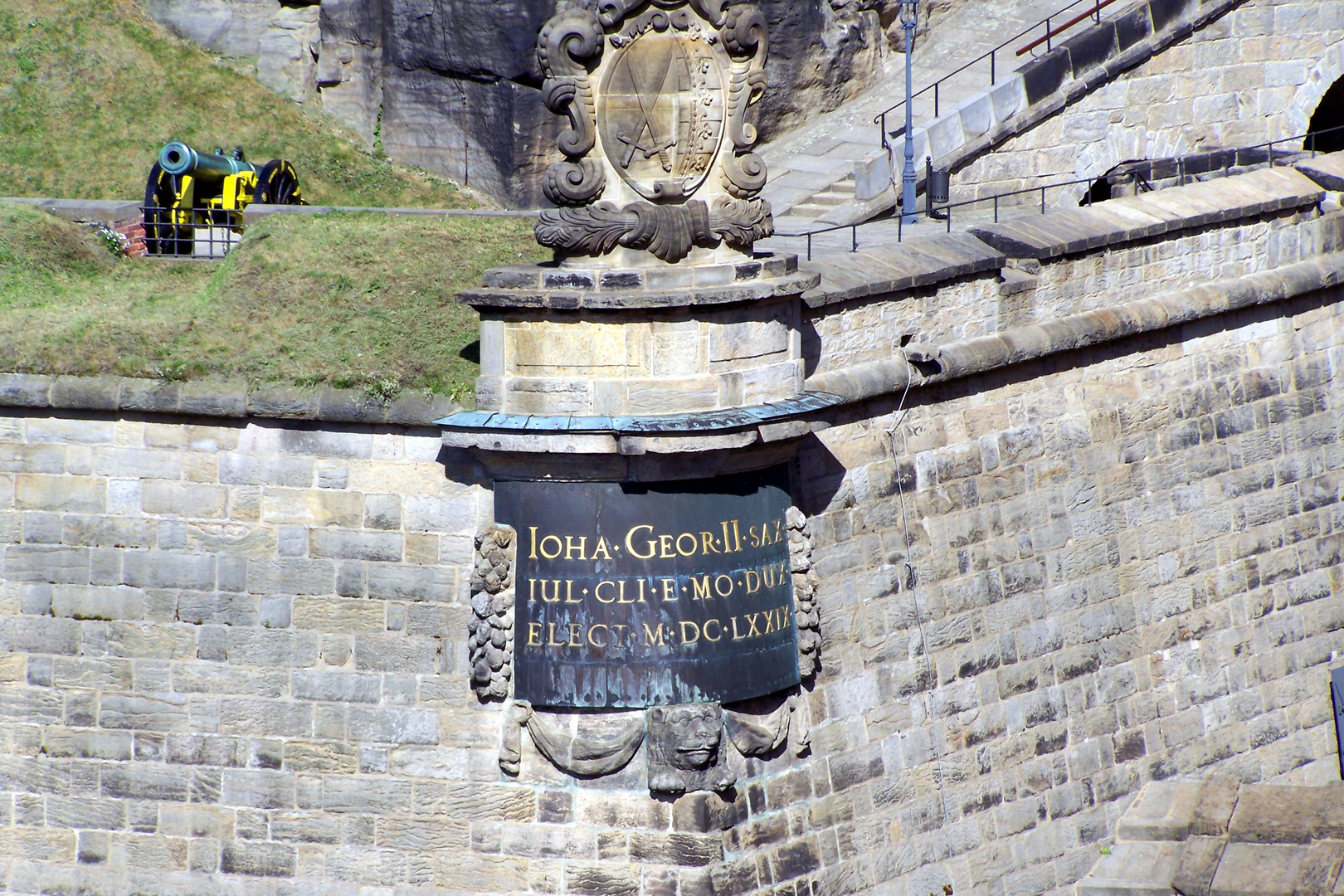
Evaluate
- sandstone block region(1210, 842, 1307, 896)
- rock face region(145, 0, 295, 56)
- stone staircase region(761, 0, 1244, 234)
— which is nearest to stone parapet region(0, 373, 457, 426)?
sandstone block region(1210, 842, 1307, 896)

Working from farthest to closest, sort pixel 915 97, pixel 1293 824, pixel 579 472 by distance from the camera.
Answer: pixel 915 97 → pixel 579 472 → pixel 1293 824

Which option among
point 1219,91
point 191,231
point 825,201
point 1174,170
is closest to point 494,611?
point 191,231

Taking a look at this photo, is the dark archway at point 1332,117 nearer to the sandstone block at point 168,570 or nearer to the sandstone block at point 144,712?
the sandstone block at point 168,570

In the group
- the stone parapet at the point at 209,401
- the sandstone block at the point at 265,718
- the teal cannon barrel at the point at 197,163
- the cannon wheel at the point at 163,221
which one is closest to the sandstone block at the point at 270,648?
the sandstone block at the point at 265,718

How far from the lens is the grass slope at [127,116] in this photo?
2600 centimetres

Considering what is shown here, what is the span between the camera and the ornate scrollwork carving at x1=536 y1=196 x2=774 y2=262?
40.6ft

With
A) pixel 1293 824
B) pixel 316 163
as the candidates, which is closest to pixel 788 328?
pixel 1293 824

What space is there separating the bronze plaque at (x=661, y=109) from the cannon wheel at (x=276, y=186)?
9379mm

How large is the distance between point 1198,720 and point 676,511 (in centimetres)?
659

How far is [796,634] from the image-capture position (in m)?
13.6

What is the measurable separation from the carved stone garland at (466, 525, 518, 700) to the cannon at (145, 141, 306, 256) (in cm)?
672

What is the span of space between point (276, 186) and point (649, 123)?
1003cm

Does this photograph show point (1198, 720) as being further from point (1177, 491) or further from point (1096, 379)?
point (1096, 379)

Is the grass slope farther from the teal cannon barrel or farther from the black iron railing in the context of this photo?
the black iron railing
